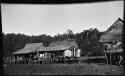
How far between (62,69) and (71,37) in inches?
9.3

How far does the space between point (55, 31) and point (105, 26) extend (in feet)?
1.08

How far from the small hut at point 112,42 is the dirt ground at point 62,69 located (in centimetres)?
8

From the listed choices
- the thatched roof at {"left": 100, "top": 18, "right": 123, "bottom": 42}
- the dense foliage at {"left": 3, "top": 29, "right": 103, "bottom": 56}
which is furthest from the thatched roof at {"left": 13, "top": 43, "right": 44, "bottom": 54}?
the thatched roof at {"left": 100, "top": 18, "right": 123, "bottom": 42}

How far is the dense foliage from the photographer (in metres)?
1.23

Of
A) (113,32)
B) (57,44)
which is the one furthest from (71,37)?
(113,32)

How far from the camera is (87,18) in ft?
3.84

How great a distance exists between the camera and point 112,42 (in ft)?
4.52

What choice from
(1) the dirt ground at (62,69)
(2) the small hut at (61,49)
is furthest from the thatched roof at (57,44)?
(1) the dirt ground at (62,69)

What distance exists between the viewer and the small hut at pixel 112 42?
122cm

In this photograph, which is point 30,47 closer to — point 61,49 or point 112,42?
point 61,49

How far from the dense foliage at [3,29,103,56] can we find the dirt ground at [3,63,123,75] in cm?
10

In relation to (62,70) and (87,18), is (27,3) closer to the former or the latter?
(87,18)

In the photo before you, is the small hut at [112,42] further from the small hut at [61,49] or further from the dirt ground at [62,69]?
the small hut at [61,49]

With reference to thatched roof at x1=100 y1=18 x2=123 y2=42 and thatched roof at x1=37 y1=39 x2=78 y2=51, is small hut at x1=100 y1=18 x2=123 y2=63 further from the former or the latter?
thatched roof at x1=37 y1=39 x2=78 y2=51
